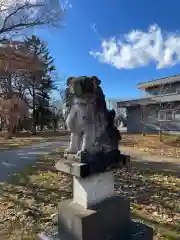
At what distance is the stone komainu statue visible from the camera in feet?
8.34

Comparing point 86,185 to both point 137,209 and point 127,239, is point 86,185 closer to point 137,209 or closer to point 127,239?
point 127,239

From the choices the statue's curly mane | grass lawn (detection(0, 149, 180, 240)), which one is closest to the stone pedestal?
the statue's curly mane

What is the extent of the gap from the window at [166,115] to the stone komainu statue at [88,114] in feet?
65.2

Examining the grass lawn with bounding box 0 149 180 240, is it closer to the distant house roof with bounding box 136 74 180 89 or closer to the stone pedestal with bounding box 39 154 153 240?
the stone pedestal with bounding box 39 154 153 240

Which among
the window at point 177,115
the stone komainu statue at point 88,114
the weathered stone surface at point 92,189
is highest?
the window at point 177,115

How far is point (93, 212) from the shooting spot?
8.21ft

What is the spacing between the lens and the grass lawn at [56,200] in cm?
371

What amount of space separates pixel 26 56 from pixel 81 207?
26.9 feet

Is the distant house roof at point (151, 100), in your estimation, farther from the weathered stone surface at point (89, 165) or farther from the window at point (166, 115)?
the weathered stone surface at point (89, 165)

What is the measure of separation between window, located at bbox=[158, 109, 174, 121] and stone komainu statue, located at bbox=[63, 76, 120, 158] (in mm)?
19888

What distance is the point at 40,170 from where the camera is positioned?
8359 mm

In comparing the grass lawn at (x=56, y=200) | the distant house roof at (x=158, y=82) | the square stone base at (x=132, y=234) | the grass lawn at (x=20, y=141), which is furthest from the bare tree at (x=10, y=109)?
the square stone base at (x=132, y=234)

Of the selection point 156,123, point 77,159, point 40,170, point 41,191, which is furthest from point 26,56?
point 156,123

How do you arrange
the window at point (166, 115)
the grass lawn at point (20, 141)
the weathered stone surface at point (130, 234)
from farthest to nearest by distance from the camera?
the window at point (166, 115), the grass lawn at point (20, 141), the weathered stone surface at point (130, 234)
